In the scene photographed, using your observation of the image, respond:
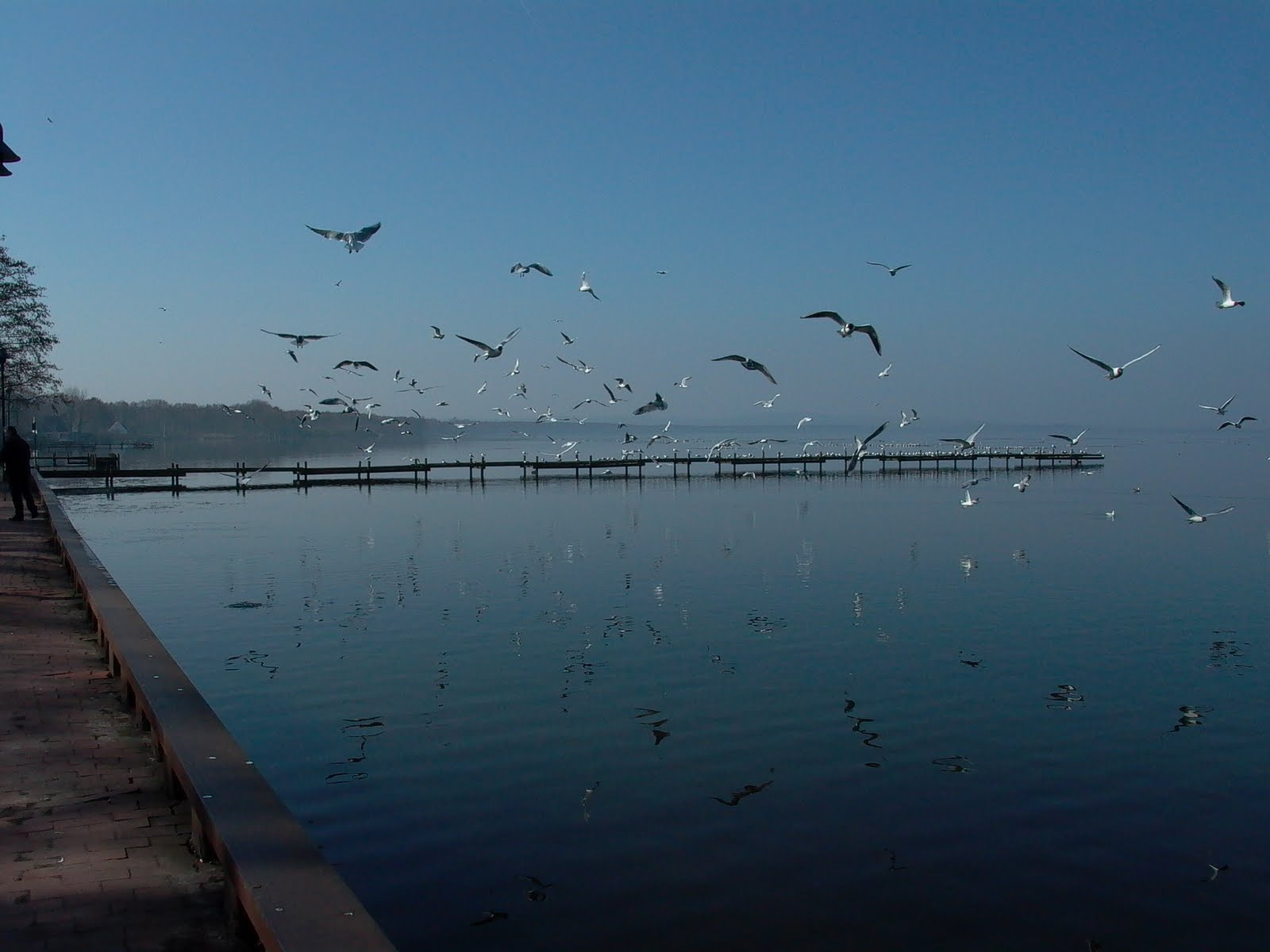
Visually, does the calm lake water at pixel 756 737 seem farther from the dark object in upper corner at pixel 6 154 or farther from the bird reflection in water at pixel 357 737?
the dark object in upper corner at pixel 6 154

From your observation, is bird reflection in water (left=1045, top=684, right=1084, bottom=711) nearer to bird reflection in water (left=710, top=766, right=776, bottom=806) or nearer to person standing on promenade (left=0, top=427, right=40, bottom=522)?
bird reflection in water (left=710, top=766, right=776, bottom=806)

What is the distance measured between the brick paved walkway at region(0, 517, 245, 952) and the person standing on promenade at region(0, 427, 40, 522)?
13976 mm

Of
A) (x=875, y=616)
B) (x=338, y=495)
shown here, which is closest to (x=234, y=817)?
(x=875, y=616)

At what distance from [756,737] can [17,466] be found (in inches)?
720

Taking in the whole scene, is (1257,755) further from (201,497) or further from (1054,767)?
(201,497)

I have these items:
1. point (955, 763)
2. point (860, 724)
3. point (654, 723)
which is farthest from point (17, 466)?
point (955, 763)

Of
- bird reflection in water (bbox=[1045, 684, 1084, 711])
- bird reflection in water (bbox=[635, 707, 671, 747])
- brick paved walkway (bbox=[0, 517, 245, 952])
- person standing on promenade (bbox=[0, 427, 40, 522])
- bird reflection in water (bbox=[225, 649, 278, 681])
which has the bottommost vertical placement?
bird reflection in water (bbox=[1045, 684, 1084, 711])

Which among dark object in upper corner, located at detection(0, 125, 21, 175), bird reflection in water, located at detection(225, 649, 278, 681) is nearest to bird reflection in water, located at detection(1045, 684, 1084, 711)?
bird reflection in water, located at detection(225, 649, 278, 681)

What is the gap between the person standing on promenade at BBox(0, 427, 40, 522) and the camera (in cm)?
A: 2261

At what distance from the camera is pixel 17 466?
75.7 ft

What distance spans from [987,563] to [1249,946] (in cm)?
2189

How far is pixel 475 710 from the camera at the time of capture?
14.0m

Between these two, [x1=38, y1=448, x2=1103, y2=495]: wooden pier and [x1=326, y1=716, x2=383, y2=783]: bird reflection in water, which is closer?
[x1=326, y1=716, x2=383, y2=783]: bird reflection in water

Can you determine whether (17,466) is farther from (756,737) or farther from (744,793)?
(744,793)
